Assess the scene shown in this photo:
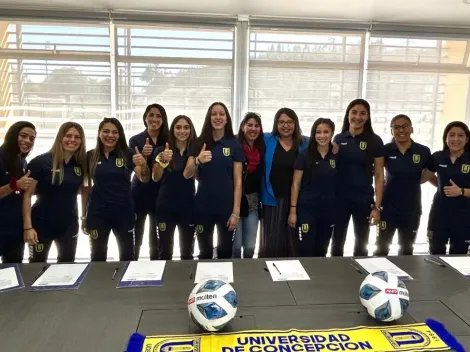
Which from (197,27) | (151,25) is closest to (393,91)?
(197,27)

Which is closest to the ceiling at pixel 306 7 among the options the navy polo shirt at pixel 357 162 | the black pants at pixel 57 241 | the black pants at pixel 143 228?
the navy polo shirt at pixel 357 162

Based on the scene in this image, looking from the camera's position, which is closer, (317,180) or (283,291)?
(283,291)

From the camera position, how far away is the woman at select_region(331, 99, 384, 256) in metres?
2.88

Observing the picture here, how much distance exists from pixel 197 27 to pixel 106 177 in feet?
6.05

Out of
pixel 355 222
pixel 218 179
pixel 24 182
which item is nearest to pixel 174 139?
pixel 218 179

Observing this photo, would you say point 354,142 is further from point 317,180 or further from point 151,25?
point 151,25

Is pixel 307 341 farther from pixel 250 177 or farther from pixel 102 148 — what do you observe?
pixel 102 148

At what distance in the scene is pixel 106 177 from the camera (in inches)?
102

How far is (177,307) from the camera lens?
1586mm

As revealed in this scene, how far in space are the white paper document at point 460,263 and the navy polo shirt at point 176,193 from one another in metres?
1.66

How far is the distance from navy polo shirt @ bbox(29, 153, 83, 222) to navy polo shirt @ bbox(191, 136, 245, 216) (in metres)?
0.85

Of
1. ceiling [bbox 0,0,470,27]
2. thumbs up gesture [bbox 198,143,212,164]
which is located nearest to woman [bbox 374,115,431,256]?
ceiling [bbox 0,0,470,27]

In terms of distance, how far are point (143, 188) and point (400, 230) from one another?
2.05 m

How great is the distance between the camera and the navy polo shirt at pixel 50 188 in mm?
2523
